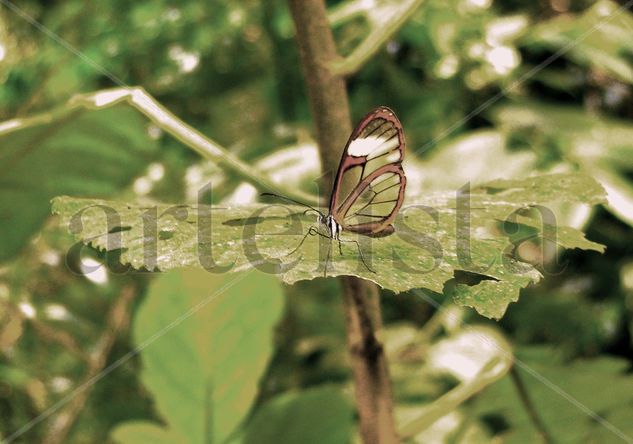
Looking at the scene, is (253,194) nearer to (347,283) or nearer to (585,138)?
(347,283)

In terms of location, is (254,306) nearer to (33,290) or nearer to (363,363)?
(363,363)

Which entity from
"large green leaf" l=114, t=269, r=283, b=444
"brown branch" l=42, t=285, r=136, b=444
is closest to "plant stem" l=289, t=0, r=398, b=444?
"large green leaf" l=114, t=269, r=283, b=444

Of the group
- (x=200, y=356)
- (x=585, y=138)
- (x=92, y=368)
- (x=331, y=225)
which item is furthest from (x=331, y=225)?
(x=585, y=138)

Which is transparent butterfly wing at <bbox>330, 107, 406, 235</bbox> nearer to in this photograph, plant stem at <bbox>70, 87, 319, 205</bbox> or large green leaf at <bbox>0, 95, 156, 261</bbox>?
plant stem at <bbox>70, 87, 319, 205</bbox>

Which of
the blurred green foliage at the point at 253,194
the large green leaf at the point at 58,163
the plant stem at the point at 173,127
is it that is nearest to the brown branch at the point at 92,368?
the blurred green foliage at the point at 253,194

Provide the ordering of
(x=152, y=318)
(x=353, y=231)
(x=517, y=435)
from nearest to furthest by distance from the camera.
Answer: (x=353, y=231)
(x=152, y=318)
(x=517, y=435)

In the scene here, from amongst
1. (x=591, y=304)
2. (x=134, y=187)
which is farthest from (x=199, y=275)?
(x=591, y=304)
